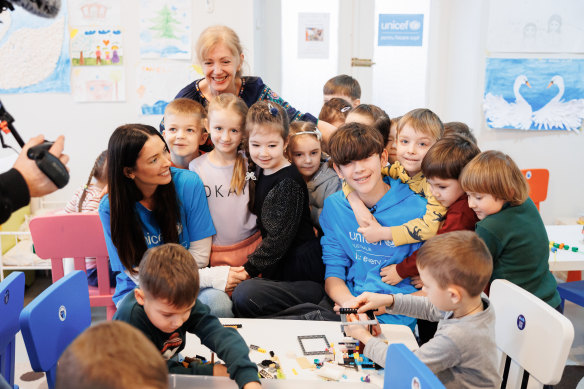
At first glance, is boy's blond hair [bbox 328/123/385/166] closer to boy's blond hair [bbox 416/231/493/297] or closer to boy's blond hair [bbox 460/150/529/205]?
boy's blond hair [bbox 460/150/529/205]

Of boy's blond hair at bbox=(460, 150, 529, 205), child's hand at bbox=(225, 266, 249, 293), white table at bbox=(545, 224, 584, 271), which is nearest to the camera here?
boy's blond hair at bbox=(460, 150, 529, 205)

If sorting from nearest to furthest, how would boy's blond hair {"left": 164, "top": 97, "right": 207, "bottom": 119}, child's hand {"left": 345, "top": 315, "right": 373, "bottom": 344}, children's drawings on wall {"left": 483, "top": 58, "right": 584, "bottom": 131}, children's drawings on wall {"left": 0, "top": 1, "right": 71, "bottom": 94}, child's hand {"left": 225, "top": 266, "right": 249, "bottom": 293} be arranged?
child's hand {"left": 345, "top": 315, "right": 373, "bottom": 344} < child's hand {"left": 225, "top": 266, "right": 249, "bottom": 293} < boy's blond hair {"left": 164, "top": 97, "right": 207, "bottom": 119} < children's drawings on wall {"left": 0, "top": 1, "right": 71, "bottom": 94} < children's drawings on wall {"left": 483, "top": 58, "right": 584, "bottom": 131}

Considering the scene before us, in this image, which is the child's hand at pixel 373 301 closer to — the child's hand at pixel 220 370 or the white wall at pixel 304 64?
the child's hand at pixel 220 370

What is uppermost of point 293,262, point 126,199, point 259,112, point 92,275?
point 259,112

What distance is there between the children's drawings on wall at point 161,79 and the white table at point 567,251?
9.48 ft

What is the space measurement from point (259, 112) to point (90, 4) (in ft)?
8.77

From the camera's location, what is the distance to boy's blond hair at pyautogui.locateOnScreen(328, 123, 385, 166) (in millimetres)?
1912

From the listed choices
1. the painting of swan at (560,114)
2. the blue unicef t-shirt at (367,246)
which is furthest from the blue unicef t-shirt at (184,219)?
the painting of swan at (560,114)

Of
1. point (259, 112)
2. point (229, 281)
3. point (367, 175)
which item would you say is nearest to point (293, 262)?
point (229, 281)

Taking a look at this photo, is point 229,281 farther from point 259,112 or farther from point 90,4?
point 90,4

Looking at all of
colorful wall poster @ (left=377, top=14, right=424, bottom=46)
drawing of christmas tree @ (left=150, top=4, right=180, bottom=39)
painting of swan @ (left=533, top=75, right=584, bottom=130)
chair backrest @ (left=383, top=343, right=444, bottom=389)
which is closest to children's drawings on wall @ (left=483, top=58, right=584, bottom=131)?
painting of swan @ (left=533, top=75, right=584, bottom=130)

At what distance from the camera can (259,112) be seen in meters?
2.13

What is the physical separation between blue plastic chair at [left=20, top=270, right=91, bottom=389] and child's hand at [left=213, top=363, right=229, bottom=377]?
1.53 feet

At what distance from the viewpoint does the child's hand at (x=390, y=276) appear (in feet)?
6.14
